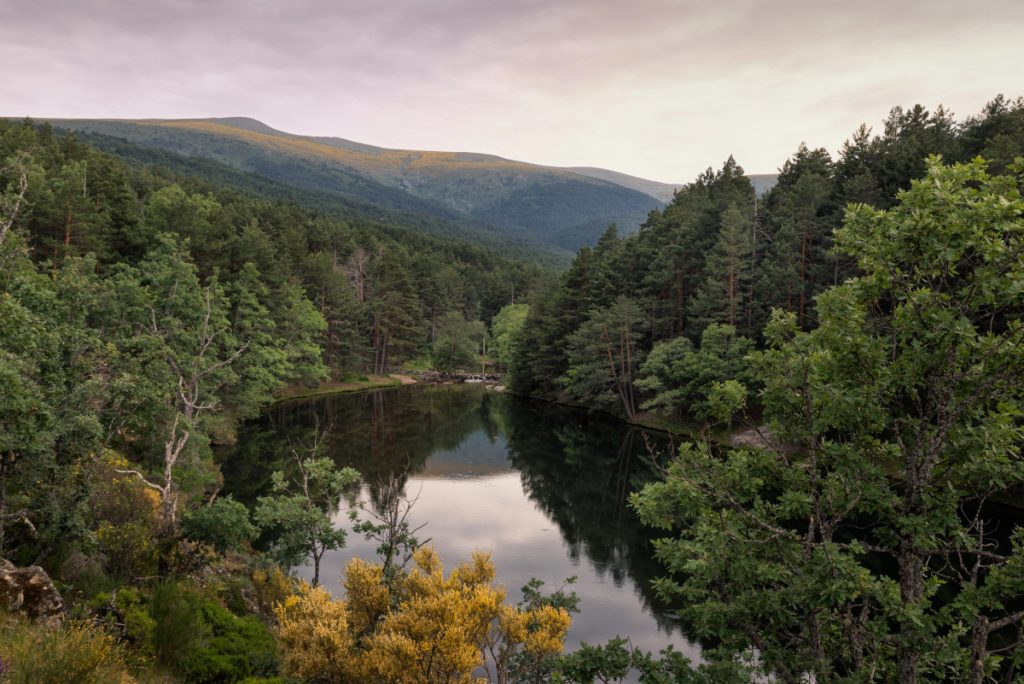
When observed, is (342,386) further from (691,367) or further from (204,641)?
(204,641)

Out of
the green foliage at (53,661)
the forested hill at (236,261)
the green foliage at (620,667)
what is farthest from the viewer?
the forested hill at (236,261)

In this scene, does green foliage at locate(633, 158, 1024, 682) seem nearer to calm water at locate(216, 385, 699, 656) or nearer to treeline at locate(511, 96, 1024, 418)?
calm water at locate(216, 385, 699, 656)

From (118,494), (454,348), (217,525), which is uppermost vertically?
(118,494)

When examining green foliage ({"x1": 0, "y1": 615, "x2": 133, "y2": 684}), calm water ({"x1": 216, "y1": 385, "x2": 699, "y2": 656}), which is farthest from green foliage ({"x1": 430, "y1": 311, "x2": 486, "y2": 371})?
green foliage ({"x1": 0, "y1": 615, "x2": 133, "y2": 684})

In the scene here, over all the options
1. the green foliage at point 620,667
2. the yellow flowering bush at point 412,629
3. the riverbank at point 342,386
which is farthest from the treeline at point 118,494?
the riverbank at point 342,386

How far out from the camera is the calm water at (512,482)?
86.2 feet

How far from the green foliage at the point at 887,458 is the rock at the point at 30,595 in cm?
1194

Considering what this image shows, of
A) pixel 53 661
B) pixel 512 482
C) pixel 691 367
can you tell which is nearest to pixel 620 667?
pixel 53 661

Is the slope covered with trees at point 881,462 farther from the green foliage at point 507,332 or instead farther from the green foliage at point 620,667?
the green foliage at point 507,332

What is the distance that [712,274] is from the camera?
60.7 metres

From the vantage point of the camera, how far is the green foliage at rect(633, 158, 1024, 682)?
7949mm

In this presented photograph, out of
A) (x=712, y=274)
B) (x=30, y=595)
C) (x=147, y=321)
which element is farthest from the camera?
(x=712, y=274)

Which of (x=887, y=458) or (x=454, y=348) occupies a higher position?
(x=887, y=458)

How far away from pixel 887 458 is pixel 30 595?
16328 millimetres
